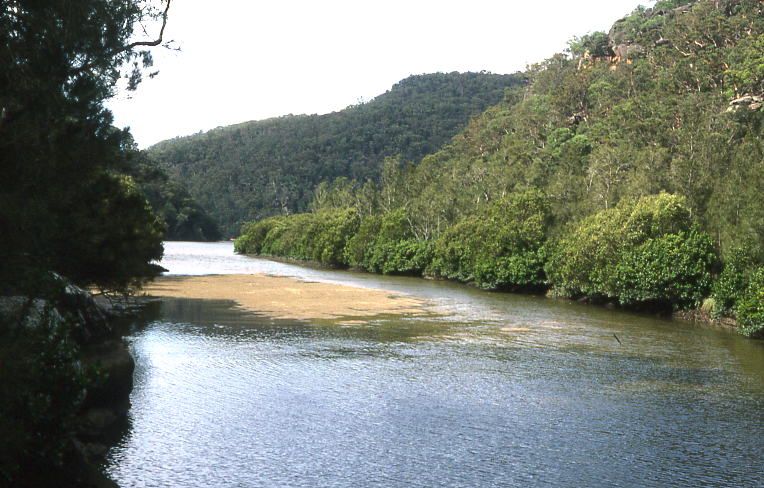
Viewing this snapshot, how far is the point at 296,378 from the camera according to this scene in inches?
1095

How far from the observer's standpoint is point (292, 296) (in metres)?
58.8

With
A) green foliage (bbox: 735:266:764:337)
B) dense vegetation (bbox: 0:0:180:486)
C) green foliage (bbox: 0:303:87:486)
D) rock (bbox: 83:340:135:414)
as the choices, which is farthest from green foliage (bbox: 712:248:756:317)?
green foliage (bbox: 0:303:87:486)

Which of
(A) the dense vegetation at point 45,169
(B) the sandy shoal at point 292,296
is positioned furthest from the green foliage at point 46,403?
(B) the sandy shoal at point 292,296

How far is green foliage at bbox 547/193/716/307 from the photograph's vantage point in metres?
49.0

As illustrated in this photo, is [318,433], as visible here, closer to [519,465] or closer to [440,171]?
[519,465]

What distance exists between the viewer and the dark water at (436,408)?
18172 mm

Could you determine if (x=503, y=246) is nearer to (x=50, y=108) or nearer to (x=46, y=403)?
(x=46, y=403)

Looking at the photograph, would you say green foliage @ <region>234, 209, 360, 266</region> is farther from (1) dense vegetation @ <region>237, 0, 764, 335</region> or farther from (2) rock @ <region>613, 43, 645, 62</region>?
(2) rock @ <region>613, 43, 645, 62</region>

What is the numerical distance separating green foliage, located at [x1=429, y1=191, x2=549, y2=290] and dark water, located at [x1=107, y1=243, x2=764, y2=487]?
26.6m

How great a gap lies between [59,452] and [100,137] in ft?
21.5

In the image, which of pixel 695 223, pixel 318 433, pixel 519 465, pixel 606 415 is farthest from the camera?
pixel 695 223

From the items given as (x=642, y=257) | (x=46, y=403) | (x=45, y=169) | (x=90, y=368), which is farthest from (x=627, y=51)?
(x=45, y=169)

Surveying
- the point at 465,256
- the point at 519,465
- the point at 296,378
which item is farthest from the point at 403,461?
the point at 465,256

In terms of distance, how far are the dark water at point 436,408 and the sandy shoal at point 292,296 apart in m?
7.39
